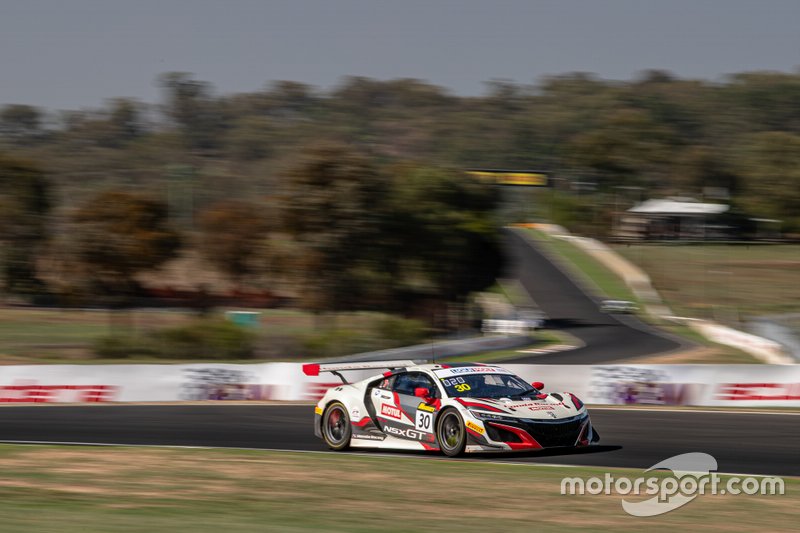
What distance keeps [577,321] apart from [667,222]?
52.8 m

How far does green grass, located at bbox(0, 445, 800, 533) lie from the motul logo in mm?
593

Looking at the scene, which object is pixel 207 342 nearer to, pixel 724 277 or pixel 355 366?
pixel 355 366

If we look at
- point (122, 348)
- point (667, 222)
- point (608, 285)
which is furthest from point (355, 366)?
point (667, 222)

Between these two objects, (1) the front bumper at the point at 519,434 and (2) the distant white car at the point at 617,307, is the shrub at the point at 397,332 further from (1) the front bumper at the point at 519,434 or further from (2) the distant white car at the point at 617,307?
(1) the front bumper at the point at 519,434

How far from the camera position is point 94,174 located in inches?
7180

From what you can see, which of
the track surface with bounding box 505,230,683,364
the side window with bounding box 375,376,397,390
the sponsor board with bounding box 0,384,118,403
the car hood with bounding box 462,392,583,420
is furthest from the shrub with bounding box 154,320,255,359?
the car hood with bounding box 462,392,583,420

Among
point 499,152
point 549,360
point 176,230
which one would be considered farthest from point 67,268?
point 499,152

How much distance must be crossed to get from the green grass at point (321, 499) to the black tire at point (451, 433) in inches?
12.0

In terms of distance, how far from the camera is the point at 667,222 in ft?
339

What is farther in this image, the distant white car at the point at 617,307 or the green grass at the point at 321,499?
the distant white car at the point at 617,307

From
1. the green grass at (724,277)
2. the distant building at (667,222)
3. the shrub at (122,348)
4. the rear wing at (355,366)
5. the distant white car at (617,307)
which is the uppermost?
the distant building at (667,222)

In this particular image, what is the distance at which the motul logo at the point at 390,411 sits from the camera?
1334cm

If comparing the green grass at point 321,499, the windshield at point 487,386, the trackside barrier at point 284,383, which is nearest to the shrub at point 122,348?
the trackside barrier at point 284,383

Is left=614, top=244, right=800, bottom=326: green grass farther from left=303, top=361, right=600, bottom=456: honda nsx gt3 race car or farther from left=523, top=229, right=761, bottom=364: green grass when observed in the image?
left=303, top=361, right=600, bottom=456: honda nsx gt3 race car
